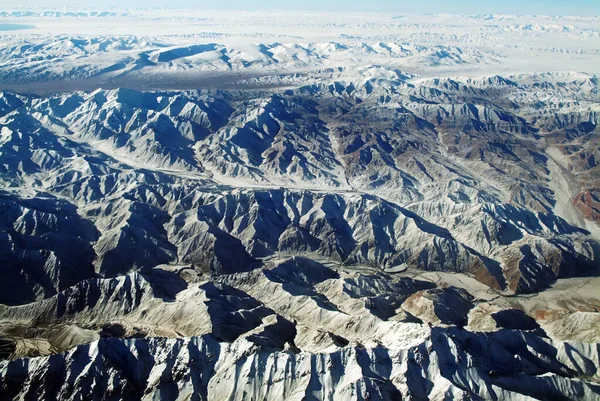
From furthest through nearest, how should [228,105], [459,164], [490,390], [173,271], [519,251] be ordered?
Result: 1. [228,105]
2. [459,164]
3. [519,251]
4. [173,271]
5. [490,390]

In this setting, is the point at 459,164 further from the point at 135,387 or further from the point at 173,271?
the point at 135,387

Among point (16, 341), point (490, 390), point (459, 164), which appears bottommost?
point (459, 164)

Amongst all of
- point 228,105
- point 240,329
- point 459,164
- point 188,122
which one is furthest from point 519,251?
point 228,105

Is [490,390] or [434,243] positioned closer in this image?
[490,390]

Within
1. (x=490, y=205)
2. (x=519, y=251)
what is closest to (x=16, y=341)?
(x=519, y=251)

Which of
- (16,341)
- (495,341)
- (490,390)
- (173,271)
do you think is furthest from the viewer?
(173,271)

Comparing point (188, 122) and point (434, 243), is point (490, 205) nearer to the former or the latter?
point (434, 243)

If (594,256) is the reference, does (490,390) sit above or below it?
above
